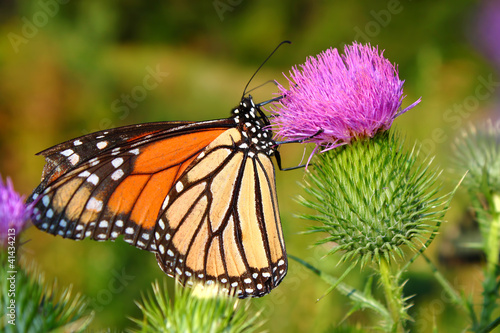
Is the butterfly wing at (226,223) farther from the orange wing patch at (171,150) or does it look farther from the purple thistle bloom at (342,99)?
the purple thistle bloom at (342,99)

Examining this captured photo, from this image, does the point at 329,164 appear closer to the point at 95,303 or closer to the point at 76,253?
the point at 95,303

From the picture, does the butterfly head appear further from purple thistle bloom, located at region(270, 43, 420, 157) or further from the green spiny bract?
the green spiny bract

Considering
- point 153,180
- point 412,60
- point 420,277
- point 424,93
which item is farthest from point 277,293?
point 412,60

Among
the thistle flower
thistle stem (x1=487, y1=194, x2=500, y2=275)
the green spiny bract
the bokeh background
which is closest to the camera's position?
the green spiny bract

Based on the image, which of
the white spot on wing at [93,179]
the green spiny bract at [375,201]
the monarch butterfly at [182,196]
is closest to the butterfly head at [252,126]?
the monarch butterfly at [182,196]

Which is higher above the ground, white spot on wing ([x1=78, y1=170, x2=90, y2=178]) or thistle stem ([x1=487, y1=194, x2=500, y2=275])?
white spot on wing ([x1=78, y1=170, x2=90, y2=178])

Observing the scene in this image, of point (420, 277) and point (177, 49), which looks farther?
point (177, 49)

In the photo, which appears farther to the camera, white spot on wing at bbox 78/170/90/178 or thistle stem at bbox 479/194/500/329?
white spot on wing at bbox 78/170/90/178

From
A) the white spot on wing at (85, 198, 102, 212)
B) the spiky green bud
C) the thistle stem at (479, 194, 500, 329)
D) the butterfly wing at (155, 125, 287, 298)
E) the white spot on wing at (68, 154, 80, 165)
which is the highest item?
the white spot on wing at (68, 154, 80, 165)

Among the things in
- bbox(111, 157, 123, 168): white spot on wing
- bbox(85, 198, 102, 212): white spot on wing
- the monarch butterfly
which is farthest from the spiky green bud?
bbox(111, 157, 123, 168): white spot on wing
